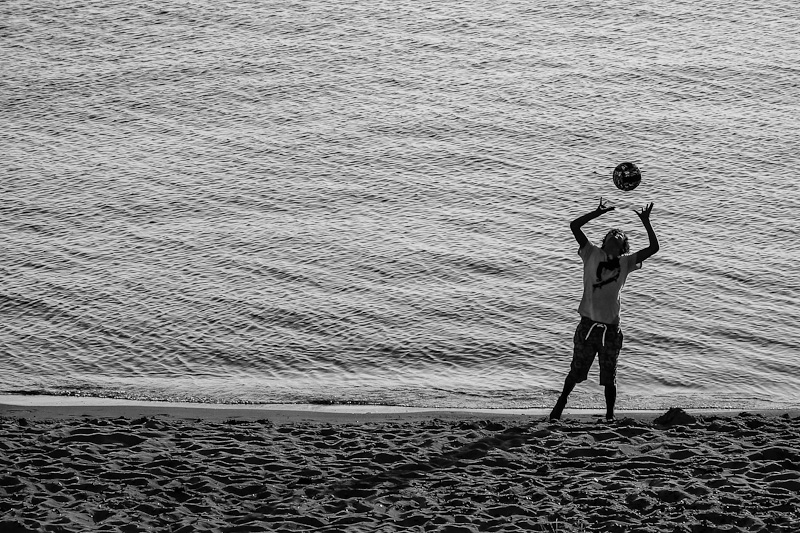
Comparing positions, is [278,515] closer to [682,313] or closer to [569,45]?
[682,313]

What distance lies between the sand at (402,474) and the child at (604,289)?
1.94ft

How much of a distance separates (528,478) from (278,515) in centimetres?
174

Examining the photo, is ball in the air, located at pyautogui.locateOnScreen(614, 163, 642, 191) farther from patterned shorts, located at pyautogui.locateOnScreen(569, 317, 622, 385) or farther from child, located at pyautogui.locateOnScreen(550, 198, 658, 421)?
patterned shorts, located at pyautogui.locateOnScreen(569, 317, 622, 385)

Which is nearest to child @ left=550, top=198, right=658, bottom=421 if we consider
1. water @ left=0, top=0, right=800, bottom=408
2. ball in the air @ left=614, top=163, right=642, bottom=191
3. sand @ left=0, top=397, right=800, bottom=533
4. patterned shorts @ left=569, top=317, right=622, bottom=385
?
patterned shorts @ left=569, top=317, right=622, bottom=385

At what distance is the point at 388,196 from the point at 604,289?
29.1ft

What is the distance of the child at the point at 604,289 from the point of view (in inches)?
310

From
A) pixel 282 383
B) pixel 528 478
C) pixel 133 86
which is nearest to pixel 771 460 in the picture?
pixel 528 478

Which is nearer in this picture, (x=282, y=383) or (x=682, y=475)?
(x=682, y=475)

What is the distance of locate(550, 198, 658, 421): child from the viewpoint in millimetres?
7879

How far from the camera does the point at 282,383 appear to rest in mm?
10930

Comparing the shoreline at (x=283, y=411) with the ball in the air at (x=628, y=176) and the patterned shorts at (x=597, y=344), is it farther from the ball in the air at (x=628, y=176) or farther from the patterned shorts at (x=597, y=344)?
the ball in the air at (x=628, y=176)

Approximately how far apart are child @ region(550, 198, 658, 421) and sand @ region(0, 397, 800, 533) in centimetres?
59

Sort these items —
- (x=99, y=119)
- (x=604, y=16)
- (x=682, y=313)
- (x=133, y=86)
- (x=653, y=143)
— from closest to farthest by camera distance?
(x=682, y=313) → (x=653, y=143) → (x=99, y=119) → (x=133, y=86) → (x=604, y=16)

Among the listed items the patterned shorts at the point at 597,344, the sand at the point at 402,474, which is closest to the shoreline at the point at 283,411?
the sand at the point at 402,474
